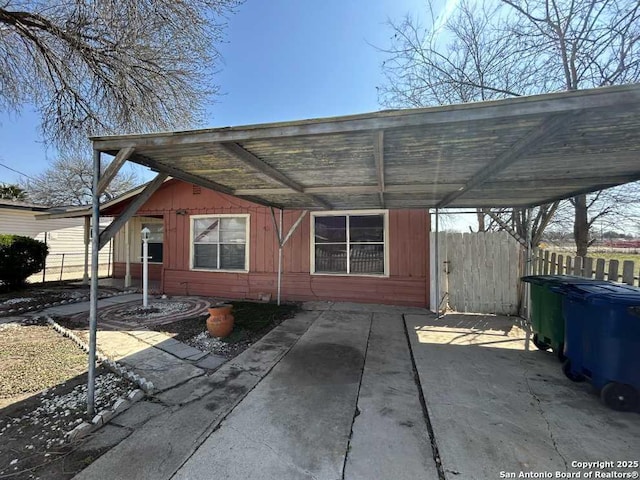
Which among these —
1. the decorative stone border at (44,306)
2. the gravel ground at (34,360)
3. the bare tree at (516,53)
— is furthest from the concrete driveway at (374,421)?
the bare tree at (516,53)

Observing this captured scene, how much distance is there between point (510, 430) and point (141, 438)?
9.59 feet

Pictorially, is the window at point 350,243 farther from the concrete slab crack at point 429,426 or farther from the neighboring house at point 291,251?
the concrete slab crack at point 429,426

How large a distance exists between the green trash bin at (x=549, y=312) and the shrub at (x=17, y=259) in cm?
1294

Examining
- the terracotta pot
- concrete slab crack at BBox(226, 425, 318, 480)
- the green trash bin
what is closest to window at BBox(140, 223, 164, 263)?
the terracotta pot

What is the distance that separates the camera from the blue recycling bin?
2.64 m

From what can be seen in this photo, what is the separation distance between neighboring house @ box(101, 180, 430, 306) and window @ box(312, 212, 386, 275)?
0.02 m

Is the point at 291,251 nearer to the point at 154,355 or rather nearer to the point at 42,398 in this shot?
the point at 154,355

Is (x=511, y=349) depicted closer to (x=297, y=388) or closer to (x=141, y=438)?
(x=297, y=388)

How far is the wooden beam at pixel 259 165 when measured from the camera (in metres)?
2.82

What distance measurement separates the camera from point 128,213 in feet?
9.89

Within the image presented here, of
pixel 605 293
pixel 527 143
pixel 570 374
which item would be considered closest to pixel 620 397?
pixel 570 374

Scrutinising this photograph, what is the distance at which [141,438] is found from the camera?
7.48 feet

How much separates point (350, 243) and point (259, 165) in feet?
14.2

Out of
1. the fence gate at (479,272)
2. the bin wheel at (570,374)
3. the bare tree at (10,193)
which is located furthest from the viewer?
the bare tree at (10,193)
